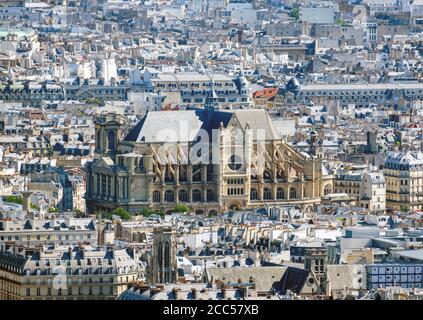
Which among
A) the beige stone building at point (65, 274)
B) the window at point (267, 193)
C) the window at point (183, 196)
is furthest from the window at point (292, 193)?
the beige stone building at point (65, 274)

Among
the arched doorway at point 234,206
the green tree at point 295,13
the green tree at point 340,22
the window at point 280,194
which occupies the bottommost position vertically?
the green tree at point 340,22

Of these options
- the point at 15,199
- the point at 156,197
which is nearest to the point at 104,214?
the point at 15,199

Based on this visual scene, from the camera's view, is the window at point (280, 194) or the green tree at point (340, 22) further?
the green tree at point (340, 22)

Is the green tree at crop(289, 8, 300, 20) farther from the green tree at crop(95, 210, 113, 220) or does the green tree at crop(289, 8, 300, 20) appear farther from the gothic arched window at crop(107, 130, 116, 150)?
the green tree at crop(95, 210, 113, 220)

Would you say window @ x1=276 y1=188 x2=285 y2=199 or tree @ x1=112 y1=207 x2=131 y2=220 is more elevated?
tree @ x1=112 y1=207 x2=131 y2=220

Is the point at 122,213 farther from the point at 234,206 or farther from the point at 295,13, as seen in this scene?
the point at 295,13

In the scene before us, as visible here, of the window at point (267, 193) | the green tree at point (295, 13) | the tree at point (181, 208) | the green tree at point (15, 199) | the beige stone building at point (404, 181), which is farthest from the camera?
the green tree at point (295, 13)

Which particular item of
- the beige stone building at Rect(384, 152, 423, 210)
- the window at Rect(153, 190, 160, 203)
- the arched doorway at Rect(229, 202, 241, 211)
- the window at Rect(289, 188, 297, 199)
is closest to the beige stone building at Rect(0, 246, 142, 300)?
the window at Rect(153, 190, 160, 203)

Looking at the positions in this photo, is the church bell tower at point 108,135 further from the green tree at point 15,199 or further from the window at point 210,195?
the green tree at point 15,199
